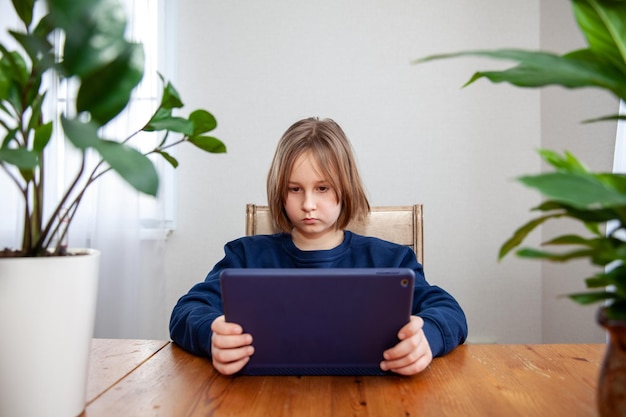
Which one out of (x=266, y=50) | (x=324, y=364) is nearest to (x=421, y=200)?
(x=266, y=50)

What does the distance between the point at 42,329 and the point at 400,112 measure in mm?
1999

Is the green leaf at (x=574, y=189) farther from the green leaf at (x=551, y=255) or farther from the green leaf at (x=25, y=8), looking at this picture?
the green leaf at (x=25, y=8)

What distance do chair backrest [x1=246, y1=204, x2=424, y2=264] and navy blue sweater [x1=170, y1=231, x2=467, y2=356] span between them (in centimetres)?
6

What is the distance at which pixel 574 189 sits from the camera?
1.20ft

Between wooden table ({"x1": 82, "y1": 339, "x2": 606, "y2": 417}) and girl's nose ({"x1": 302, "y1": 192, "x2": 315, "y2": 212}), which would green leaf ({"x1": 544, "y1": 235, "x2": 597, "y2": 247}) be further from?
girl's nose ({"x1": 302, "y1": 192, "x2": 315, "y2": 212})

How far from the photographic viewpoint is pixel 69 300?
56 centimetres

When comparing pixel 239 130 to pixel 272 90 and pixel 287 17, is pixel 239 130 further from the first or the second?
pixel 287 17

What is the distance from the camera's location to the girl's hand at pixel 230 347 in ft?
2.45

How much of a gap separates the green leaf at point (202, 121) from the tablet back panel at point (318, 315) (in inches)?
7.3

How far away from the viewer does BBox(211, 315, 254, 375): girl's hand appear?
0.75 meters

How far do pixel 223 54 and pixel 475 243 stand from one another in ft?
4.64

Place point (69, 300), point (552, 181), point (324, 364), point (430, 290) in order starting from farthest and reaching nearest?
point (430, 290) → point (324, 364) → point (69, 300) → point (552, 181)

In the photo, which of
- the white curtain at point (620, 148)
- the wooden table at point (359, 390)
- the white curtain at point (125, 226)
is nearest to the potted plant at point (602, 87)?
the wooden table at point (359, 390)

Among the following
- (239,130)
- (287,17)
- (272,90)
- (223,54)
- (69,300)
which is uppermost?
(287,17)
